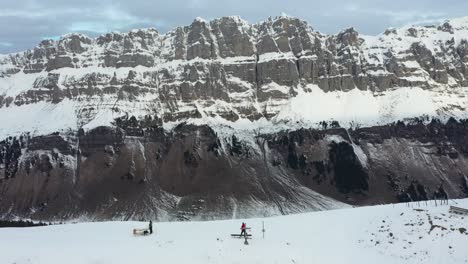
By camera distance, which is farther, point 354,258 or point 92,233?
point 92,233

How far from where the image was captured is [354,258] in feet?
156

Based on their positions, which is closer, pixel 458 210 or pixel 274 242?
pixel 274 242

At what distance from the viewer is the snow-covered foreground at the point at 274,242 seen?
45000 mm

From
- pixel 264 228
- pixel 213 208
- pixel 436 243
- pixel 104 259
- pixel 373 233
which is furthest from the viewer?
pixel 213 208

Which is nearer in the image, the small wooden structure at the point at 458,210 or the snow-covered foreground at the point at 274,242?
the snow-covered foreground at the point at 274,242

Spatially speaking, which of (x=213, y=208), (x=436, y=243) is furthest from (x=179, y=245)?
(x=213, y=208)

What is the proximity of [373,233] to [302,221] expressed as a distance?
317 inches

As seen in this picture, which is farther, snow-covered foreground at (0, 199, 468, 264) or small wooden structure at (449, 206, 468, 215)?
small wooden structure at (449, 206, 468, 215)

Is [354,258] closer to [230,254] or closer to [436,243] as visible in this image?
[436,243]

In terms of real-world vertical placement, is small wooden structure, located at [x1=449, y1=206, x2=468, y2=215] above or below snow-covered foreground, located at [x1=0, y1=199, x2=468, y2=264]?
above

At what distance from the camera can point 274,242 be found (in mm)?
50125

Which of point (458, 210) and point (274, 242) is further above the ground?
point (458, 210)

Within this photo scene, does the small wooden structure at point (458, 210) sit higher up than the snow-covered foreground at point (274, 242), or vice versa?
the small wooden structure at point (458, 210)

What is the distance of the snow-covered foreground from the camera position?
45.0 meters
